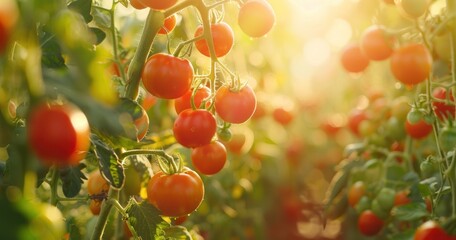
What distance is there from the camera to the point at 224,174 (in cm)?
294

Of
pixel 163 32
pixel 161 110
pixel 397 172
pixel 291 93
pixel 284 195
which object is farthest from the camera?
pixel 291 93

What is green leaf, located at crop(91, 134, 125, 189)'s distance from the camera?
103cm

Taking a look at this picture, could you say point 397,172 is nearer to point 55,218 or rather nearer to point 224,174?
point 224,174

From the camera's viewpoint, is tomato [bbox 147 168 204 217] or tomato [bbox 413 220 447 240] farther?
tomato [bbox 147 168 204 217]

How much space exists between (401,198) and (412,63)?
67 cm

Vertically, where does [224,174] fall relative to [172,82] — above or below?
below

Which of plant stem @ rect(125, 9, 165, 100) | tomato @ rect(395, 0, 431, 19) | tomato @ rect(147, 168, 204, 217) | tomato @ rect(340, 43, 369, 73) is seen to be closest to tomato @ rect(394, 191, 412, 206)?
tomato @ rect(340, 43, 369, 73)

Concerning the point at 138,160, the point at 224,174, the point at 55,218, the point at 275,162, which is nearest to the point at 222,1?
the point at 138,160

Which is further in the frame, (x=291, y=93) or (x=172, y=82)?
(x=291, y=93)

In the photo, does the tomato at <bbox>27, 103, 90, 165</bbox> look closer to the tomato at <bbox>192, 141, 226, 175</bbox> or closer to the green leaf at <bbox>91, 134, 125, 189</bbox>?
the green leaf at <bbox>91, 134, 125, 189</bbox>

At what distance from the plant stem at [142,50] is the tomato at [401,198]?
102 cm

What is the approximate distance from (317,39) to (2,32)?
4676 millimetres

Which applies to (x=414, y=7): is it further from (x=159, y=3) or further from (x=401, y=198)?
(x=401, y=198)

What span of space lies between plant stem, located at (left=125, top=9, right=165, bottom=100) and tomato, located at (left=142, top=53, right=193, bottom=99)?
0.7 inches
